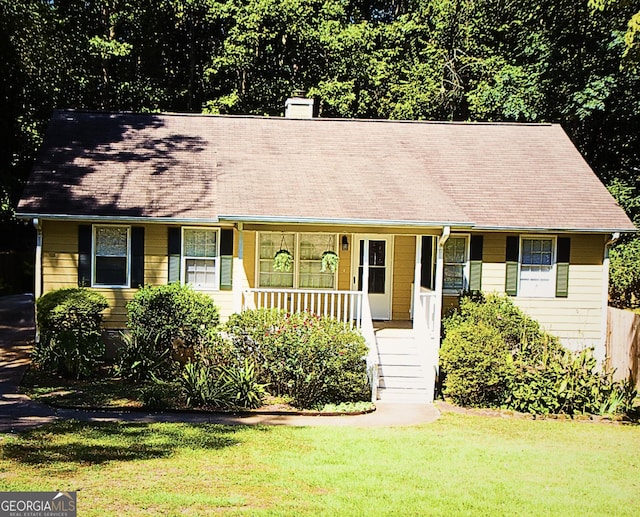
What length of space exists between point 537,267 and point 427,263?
2.70 metres

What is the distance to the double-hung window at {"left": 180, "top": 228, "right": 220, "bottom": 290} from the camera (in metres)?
15.7

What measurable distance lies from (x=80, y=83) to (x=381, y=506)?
2410 cm

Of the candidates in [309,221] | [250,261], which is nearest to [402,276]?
[250,261]

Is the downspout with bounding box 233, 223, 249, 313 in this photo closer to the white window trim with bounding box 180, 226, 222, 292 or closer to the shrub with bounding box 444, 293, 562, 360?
the white window trim with bounding box 180, 226, 222, 292

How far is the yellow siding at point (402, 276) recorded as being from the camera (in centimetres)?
1691

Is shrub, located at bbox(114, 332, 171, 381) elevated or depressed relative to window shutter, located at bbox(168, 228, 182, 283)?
depressed

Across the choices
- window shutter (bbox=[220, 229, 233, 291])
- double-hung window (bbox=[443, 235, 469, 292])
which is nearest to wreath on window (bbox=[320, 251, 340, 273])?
window shutter (bbox=[220, 229, 233, 291])

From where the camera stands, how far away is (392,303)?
16906 mm

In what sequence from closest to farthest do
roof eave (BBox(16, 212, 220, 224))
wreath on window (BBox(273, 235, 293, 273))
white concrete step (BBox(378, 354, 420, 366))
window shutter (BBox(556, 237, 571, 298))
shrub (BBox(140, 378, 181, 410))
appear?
shrub (BBox(140, 378, 181, 410)) → white concrete step (BBox(378, 354, 420, 366)) → roof eave (BBox(16, 212, 220, 224)) → wreath on window (BBox(273, 235, 293, 273)) → window shutter (BBox(556, 237, 571, 298))

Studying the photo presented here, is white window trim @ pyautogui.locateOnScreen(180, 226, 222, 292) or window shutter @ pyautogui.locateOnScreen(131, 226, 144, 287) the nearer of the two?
window shutter @ pyautogui.locateOnScreen(131, 226, 144, 287)

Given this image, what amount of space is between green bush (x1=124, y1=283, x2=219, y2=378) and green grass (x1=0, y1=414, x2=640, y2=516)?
324 cm

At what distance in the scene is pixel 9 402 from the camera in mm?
11727

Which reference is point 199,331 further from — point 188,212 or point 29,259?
point 29,259

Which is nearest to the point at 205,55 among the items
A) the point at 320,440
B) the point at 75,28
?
the point at 75,28
